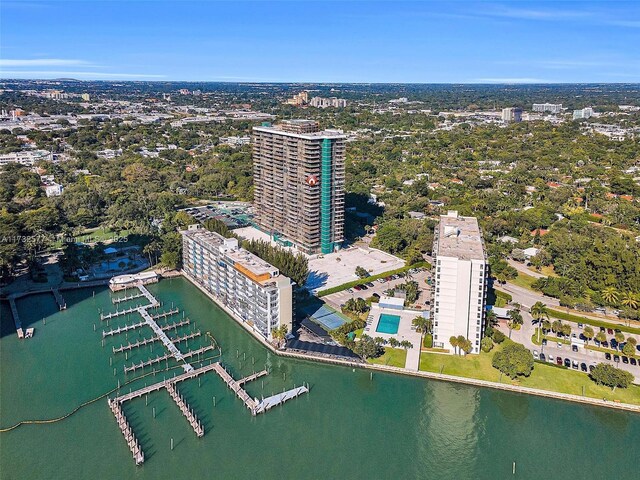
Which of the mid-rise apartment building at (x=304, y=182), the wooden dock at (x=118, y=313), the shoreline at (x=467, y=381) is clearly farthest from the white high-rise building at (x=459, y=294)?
the wooden dock at (x=118, y=313)

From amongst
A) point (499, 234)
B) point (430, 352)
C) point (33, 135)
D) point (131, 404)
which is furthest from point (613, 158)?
point (33, 135)

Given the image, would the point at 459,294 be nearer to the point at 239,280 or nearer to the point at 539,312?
the point at 539,312

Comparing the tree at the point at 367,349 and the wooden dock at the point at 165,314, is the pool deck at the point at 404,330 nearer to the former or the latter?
the tree at the point at 367,349

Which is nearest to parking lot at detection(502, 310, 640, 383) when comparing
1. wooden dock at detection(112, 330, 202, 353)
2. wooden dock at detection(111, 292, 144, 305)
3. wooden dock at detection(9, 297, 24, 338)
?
wooden dock at detection(112, 330, 202, 353)

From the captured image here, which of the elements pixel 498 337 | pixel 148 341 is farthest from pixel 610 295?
pixel 148 341

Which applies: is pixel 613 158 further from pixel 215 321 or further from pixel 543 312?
pixel 215 321

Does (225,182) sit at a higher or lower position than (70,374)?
higher
